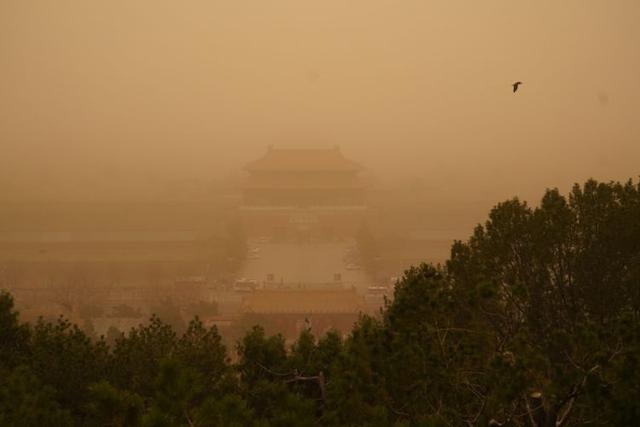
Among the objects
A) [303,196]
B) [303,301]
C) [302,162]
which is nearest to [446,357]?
[303,301]

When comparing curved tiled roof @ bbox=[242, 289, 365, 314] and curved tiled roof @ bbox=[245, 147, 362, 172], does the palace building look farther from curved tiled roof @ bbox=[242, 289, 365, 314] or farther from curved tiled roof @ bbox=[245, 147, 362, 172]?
curved tiled roof @ bbox=[242, 289, 365, 314]

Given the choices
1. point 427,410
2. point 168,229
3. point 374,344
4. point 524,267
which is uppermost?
point 168,229

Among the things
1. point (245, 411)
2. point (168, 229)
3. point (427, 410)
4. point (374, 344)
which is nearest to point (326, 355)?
point (374, 344)

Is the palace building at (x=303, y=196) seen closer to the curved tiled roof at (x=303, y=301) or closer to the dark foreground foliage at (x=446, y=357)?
the curved tiled roof at (x=303, y=301)

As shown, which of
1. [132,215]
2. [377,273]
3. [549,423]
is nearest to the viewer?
[549,423]

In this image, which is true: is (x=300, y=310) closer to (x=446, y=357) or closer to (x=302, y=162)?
(x=446, y=357)

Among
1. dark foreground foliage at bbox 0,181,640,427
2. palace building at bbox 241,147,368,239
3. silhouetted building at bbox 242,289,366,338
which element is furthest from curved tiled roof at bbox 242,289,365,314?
palace building at bbox 241,147,368,239

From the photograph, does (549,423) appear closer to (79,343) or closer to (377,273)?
(79,343)
